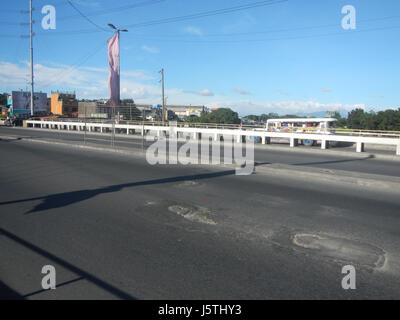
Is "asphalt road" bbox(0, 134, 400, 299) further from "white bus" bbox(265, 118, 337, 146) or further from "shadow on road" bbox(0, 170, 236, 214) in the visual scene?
"white bus" bbox(265, 118, 337, 146)

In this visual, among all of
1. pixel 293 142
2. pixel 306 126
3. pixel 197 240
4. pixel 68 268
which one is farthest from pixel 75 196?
pixel 306 126

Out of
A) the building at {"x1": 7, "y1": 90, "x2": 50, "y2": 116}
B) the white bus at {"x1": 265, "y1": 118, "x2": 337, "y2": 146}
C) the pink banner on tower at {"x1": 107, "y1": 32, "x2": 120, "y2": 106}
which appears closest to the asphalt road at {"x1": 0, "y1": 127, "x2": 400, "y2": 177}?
the white bus at {"x1": 265, "y1": 118, "x2": 337, "y2": 146}

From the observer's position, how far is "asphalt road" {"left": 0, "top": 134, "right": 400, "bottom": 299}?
12.5 ft

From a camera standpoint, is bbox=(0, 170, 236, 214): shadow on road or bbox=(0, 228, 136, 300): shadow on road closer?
bbox=(0, 228, 136, 300): shadow on road

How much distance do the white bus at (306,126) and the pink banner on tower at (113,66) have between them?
13.6 m

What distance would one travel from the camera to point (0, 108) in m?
118

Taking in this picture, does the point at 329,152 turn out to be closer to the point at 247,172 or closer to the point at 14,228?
the point at 247,172

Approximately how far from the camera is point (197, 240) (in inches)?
206

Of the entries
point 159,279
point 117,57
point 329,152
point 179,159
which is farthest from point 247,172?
point 117,57

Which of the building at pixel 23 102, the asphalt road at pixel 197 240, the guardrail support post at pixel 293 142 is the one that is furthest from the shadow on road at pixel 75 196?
the building at pixel 23 102

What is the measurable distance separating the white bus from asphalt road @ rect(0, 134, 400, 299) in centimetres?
1595

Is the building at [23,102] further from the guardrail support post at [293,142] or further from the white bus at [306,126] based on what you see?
the guardrail support post at [293,142]

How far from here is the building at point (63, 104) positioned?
322 feet

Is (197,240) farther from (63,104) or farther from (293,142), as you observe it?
(63,104)
